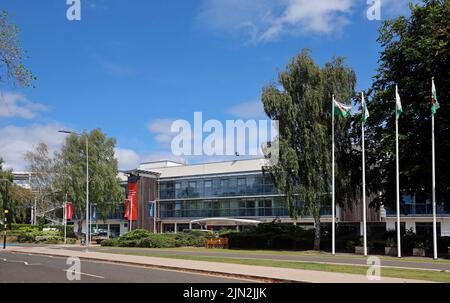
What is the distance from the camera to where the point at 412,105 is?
3781cm

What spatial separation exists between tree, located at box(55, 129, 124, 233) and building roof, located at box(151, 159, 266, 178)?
12.1m

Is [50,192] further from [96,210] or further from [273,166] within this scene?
[273,166]

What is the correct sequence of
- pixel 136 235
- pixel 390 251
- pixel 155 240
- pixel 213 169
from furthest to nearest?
pixel 213 169 < pixel 136 235 < pixel 155 240 < pixel 390 251

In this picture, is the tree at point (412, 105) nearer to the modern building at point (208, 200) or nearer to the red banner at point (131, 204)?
the modern building at point (208, 200)

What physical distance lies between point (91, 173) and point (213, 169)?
705 inches

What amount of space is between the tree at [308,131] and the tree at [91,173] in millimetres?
30388

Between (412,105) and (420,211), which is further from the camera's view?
(420,211)

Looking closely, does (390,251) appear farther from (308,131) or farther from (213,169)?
(213,169)

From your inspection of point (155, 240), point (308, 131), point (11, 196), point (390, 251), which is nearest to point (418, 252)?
point (390, 251)

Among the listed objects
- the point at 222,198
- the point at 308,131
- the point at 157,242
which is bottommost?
the point at 157,242

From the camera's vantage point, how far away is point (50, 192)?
75.9 meters

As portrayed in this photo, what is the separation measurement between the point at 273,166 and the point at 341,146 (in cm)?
597

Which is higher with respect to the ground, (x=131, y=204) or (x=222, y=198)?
(x=222, y=198)

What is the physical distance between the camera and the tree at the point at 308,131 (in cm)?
4181
